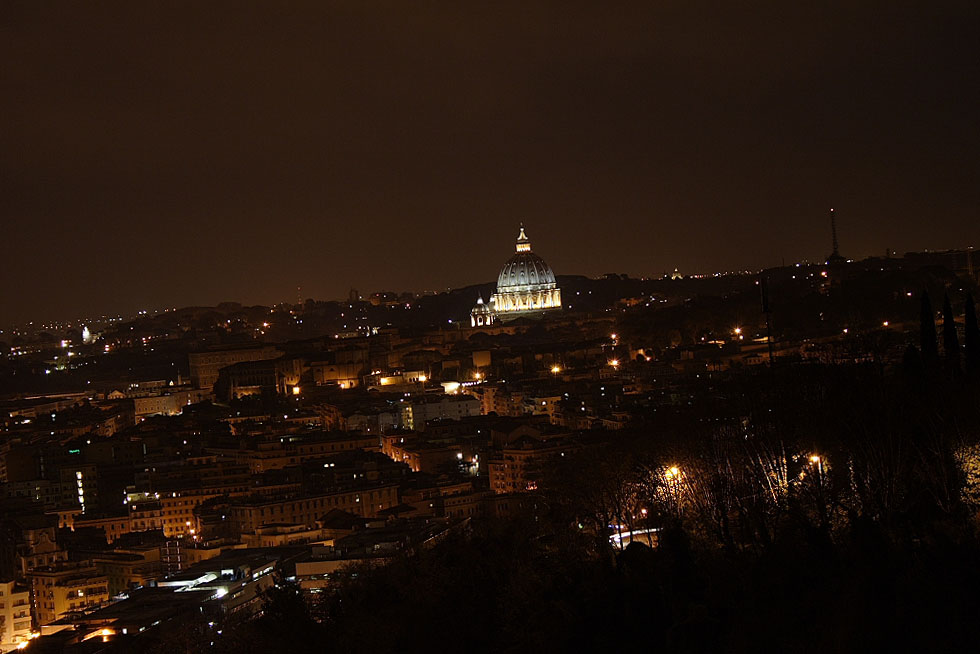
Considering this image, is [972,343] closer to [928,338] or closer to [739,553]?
[928,338]

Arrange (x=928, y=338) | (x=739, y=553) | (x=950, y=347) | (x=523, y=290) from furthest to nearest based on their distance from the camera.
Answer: (x=523, y=290) → (x=928, y=338) → (x=950, y=347) → (x=739, y=553)

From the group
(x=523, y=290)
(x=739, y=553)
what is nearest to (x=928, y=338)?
(x=739, y=553)

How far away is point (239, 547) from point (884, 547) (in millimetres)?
17512

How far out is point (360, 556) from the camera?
23.4 meters

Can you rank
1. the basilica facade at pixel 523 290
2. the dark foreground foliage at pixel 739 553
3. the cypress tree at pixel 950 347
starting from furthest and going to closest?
the basilica facade at pixel 523 290 → the cypress tree at pixel 950 347 → the dark foreground foliage at pixel 739 553

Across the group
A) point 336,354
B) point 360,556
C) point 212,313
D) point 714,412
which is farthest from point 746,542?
point 212,313

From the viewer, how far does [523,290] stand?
102 meters

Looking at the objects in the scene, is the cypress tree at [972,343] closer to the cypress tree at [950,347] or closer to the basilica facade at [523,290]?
the cypress tree at [950,347]

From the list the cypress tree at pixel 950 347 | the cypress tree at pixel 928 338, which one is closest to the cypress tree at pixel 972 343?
the cypress tree at pixel 950 347

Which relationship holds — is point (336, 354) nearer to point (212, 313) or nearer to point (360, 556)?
point (360, 556)

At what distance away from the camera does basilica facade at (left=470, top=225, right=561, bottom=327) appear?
101188 millimetres

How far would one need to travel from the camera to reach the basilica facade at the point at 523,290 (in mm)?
101188

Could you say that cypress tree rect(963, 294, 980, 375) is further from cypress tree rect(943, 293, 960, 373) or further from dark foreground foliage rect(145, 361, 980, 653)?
dark foreground foliage rect(145, 361, 980, 653)

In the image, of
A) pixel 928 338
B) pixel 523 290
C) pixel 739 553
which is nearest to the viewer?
pixel 739 553
